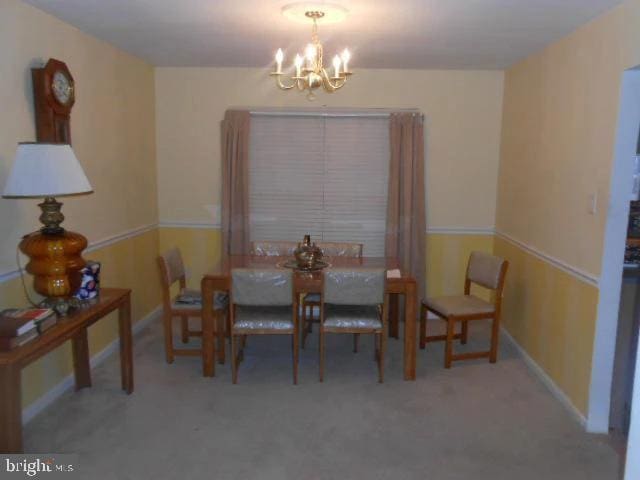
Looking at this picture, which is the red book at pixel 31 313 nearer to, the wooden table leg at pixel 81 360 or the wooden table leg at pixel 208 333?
the wooden table leg at pixel 81 360

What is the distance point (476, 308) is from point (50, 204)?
115 inches

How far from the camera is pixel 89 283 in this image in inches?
120

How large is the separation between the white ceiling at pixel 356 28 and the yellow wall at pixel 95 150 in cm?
18

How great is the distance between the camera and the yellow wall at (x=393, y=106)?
4.85 metres

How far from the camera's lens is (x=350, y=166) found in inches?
196

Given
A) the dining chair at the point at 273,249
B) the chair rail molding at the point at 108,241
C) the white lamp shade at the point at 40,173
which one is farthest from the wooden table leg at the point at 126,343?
the dining chair at the point at 273,249

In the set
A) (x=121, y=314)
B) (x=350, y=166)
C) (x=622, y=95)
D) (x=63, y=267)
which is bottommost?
(x=121, y=314)

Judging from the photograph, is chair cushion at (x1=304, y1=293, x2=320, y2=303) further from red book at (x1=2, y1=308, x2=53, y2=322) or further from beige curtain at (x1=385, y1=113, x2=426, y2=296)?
red book at (x1=2, y1=308, x2=53, y2=322)

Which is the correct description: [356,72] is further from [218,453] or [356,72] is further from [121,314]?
[218,453]

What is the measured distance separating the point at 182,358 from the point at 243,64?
2583 mm

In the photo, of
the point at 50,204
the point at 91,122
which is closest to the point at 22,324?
the point at 50,204

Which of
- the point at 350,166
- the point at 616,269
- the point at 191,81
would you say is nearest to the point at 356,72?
the point at 350,166

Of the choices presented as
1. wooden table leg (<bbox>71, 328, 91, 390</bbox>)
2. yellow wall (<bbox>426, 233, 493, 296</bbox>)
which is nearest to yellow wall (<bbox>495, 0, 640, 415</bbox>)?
yellow wall (<bbox>426, 233, 493, 296</bbox>)

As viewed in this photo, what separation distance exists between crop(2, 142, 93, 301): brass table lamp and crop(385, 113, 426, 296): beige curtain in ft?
9.41
